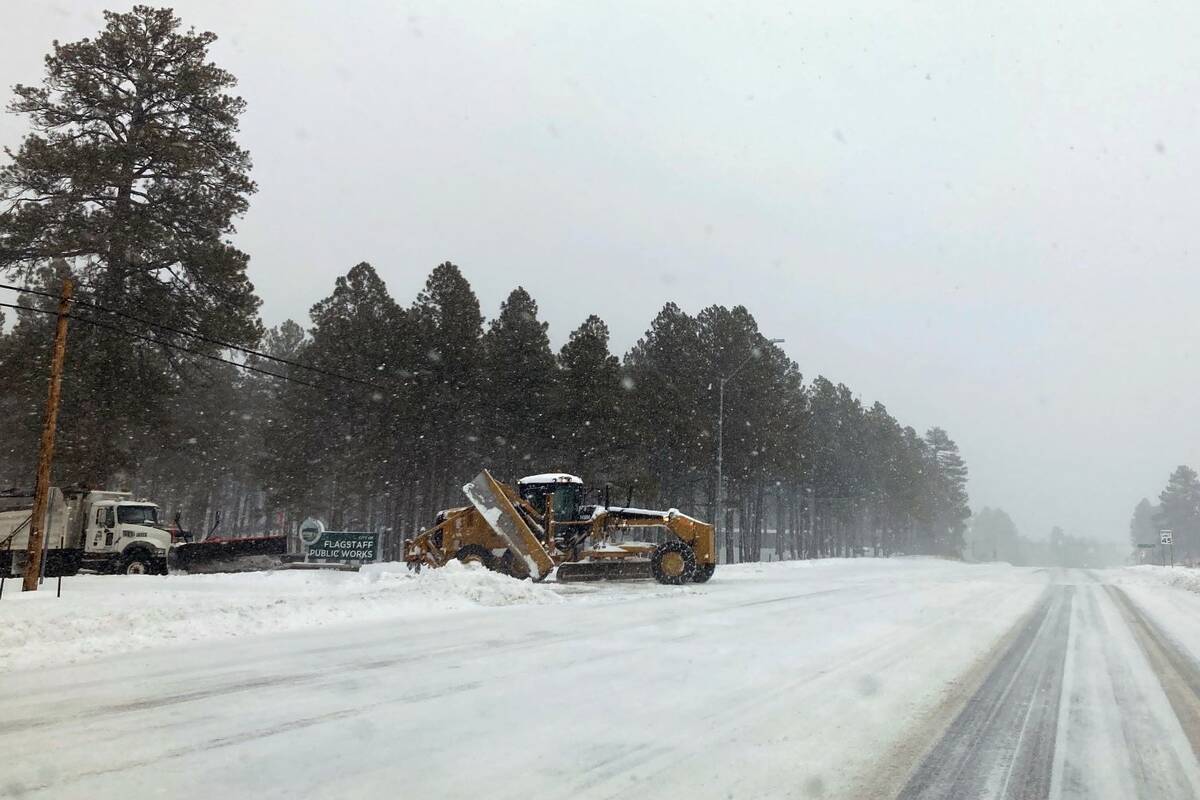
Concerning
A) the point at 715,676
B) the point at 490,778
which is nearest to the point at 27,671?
the point at 490,778

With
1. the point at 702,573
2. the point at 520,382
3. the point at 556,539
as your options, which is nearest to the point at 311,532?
the point at 556,539

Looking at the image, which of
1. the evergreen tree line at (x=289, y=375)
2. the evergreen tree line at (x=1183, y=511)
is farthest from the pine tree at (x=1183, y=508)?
the evergreen tree line at (x=289, y=375)

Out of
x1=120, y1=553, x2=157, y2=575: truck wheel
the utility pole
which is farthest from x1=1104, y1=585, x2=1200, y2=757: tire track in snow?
x1=120, y1=553, x2=157, y2=575: truck wheel

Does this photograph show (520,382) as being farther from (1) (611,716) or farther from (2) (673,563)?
(1) (611,716)

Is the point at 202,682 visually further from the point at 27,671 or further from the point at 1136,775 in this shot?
the point at 1136,775

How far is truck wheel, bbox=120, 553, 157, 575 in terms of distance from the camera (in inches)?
834

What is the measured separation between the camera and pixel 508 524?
61.3 ft

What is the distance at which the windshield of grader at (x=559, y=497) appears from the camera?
64.4 feet

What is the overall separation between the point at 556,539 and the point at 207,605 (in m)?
9.26

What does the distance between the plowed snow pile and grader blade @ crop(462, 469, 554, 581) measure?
5.80ft

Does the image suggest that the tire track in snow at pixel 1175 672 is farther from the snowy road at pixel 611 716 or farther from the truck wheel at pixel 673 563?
the truck wheel at pixel 673 563

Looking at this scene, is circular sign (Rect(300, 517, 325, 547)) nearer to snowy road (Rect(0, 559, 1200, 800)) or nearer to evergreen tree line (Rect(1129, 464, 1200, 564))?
snowy road (Rect(0, 559, 1200, 800))

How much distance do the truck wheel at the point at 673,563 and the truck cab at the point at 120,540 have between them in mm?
14384

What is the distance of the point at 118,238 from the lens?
22375mm
